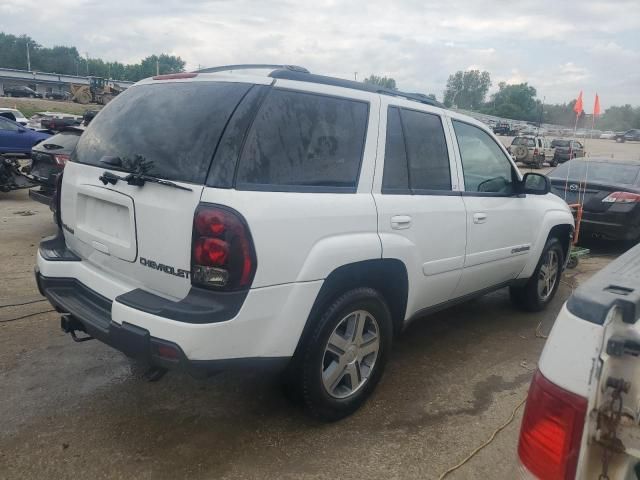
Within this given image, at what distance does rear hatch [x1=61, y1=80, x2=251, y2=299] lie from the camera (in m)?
2.49

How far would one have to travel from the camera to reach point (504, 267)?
431 centimetres

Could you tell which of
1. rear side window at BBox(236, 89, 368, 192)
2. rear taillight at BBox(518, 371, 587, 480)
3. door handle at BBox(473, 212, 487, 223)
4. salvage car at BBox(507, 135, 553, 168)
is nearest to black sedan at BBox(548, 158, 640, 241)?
door handle at BBox(473, 212, 487, 223)

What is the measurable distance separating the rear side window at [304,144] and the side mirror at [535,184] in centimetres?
194

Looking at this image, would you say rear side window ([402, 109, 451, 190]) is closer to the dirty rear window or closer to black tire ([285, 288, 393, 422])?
black tire ([285, 288, 393, 422])

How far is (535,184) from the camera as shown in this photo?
14.6ft

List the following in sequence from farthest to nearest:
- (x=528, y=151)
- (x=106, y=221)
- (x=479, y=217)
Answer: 1. (x=528, y=151)
2. (x=479, y=217)
3. (x=106, y=221)

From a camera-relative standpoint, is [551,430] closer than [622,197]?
Yes

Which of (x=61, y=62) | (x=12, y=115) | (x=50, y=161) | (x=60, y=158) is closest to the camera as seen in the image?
(x=60, y=158)

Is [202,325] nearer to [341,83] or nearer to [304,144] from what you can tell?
[304,144]

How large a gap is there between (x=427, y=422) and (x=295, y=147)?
1.80 meters

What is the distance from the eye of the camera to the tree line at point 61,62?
368 feet

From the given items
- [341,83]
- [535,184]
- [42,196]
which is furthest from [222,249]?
[42,196]

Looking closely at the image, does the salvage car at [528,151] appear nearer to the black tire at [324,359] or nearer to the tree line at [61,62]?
the black tire at [324,359]

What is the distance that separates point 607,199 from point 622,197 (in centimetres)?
20
